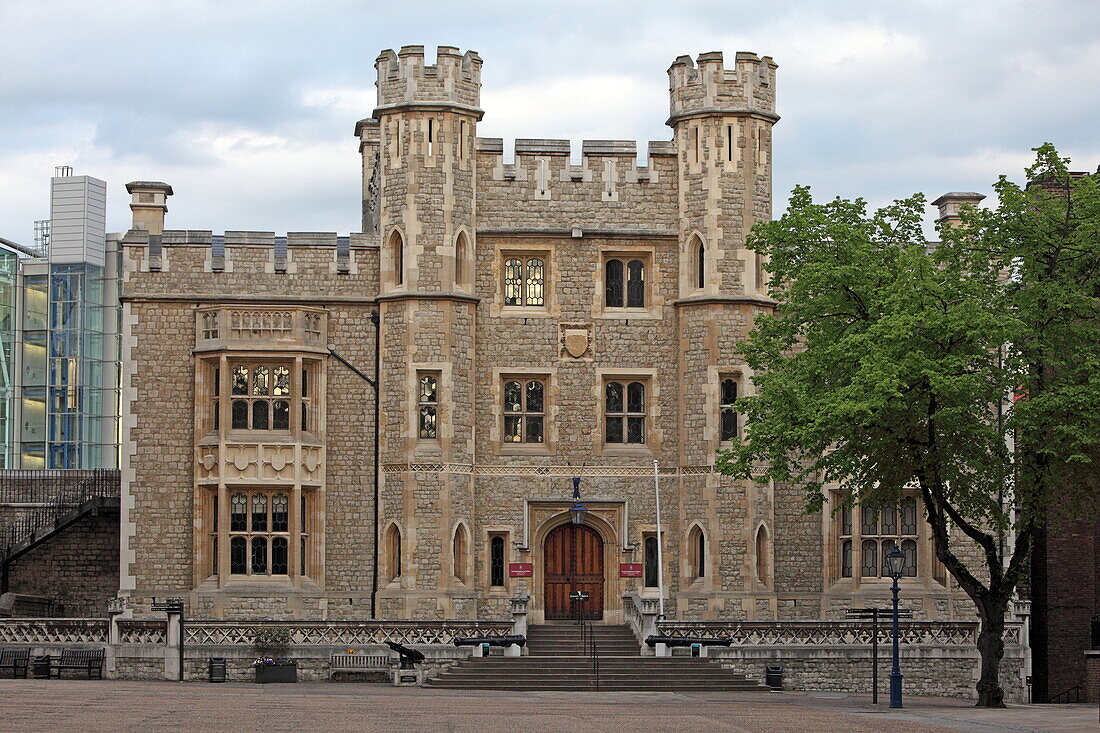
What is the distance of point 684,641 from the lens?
3484 cm

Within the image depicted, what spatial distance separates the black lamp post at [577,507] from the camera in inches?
1487

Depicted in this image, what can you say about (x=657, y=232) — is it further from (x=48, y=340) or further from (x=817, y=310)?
(x=48, y=340)

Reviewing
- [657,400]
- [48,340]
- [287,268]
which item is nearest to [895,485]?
[657,400]

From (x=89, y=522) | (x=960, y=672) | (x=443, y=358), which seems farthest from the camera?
(x=89, y=522)

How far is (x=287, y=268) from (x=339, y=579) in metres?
7.07

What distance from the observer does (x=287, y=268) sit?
39344 millimetres

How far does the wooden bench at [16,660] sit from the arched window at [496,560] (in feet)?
32.8

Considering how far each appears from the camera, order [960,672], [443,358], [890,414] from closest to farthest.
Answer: [890,414]
[960,672]
[443,358]

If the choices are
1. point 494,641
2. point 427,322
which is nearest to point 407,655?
point 494,641

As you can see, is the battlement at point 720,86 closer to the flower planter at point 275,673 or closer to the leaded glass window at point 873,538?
the leaded glass window at point 873,538

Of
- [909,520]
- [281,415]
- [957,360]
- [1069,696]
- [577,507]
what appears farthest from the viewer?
[909,520]

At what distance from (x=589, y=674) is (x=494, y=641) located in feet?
6.80

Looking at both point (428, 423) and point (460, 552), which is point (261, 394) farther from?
point (460, 552)

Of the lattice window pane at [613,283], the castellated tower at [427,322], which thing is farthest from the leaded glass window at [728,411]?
Result: the castellated tower at [427,322]
